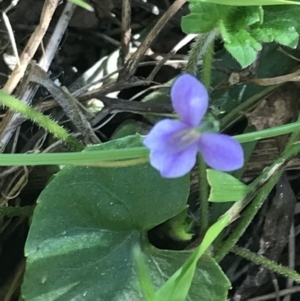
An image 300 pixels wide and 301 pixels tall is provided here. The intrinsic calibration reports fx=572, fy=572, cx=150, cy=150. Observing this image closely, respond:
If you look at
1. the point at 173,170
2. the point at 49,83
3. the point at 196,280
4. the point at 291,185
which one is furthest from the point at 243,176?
the point at 173,170

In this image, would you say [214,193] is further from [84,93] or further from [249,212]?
[84,93]

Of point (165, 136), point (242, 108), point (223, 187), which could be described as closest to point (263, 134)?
point (223, 187)

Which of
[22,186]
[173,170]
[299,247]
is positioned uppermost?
[173,170]

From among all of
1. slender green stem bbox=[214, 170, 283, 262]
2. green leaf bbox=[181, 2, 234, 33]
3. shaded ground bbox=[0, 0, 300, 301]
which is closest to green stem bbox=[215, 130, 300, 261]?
slender green stem bbox=[214, 170, 283, 262]

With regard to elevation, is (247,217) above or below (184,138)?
below

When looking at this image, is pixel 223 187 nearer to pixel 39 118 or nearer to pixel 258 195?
pixel 258 195
